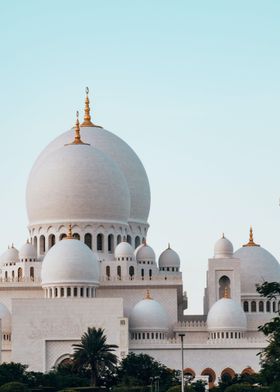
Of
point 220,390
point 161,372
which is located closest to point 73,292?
point 161,372

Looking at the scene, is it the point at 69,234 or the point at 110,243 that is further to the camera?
the point at 110,243

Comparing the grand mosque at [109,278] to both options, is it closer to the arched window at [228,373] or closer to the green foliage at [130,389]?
the arched window at [228,373]

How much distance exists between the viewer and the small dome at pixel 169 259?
277ft

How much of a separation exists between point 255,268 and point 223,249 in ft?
11.8

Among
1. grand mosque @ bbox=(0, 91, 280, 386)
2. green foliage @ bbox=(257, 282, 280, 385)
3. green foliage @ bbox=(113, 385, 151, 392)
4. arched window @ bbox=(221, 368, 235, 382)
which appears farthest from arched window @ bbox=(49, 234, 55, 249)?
green foliage @ bbox=(257, 282, 280, 385)

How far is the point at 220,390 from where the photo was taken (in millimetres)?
65688

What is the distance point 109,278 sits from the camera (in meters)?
80.4

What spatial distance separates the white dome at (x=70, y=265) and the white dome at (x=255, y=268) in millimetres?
12203

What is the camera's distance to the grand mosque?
75250 millimetres

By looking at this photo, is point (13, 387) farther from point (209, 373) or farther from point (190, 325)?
point (190, 325)

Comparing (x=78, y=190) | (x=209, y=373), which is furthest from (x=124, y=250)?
(x=209, y=373)

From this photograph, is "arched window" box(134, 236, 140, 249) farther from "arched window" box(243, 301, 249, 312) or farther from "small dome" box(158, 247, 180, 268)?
"arched window" box(243, 301, 249, 312)

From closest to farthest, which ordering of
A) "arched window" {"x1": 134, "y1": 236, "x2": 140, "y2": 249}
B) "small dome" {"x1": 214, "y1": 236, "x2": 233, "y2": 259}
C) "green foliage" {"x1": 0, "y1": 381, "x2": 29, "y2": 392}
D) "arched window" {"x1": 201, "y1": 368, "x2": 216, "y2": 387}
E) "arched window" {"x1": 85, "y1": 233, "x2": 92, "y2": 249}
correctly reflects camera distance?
1. "green foliage" {"x1": 0, "y1": 381, "x2": 29, "y2": 392}
2. "arched window" {"x1": 201, "y1": 368, "x2": 216, "y2": 387}
3. "arched window" {"x1": 85, "y1": 233, "x2": 92, "y2": 249}
4. "small dome" {"x1": 214, "y1": 236, "x2": 233, "y2": 259}
5. "arched window" {"x1": 134, "y1": 236, "x2": 140, "y2": 249}

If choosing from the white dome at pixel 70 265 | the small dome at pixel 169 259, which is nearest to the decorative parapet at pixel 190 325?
the small dome at pixel 169 259
